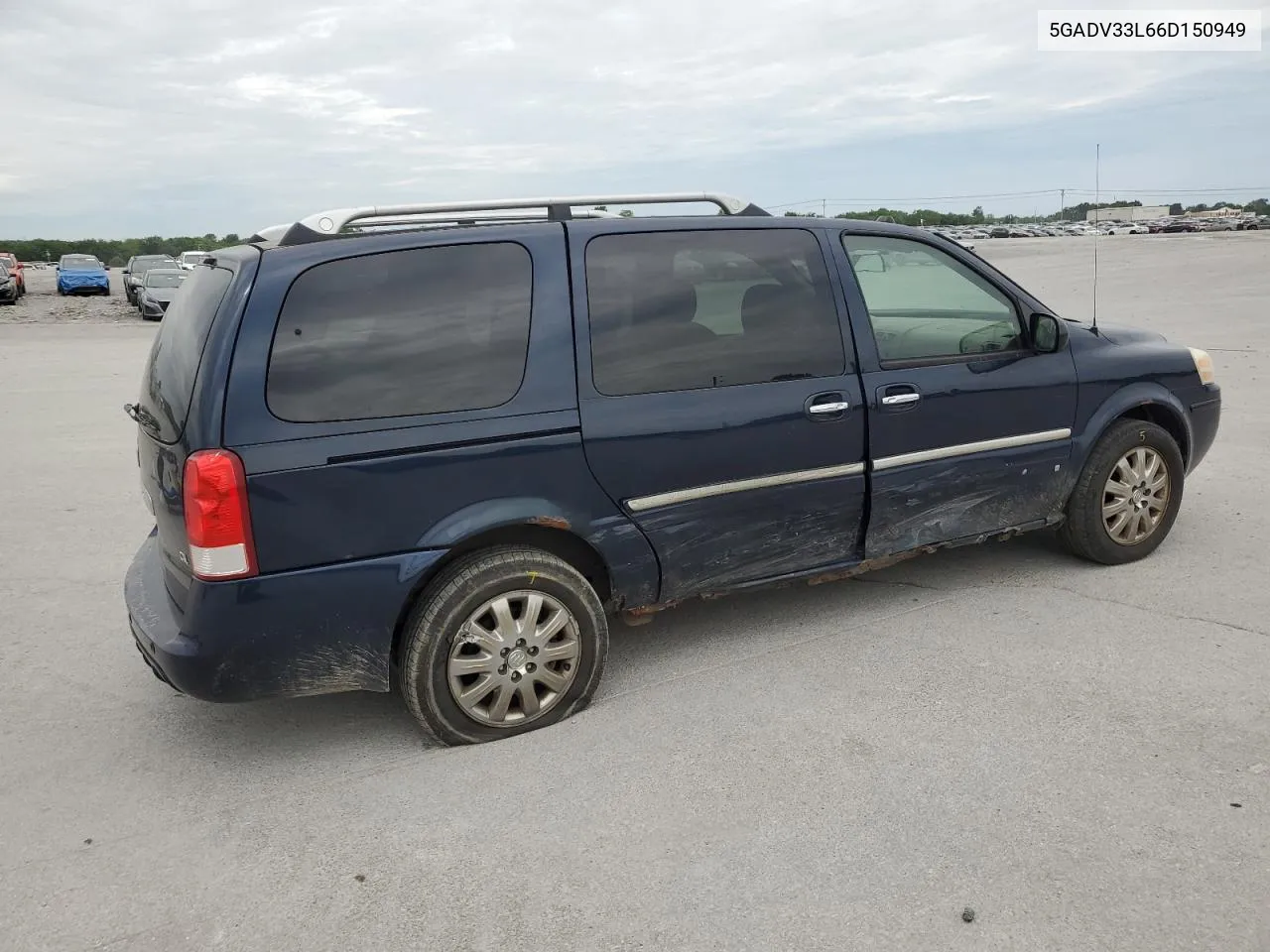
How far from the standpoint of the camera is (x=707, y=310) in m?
4.18

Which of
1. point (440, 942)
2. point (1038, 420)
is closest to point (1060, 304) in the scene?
point (1038, 420)

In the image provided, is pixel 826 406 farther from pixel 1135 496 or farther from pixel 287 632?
pixel 287 632

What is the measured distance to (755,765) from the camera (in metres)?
3.53

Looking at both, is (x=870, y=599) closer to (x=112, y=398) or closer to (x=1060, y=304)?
(x=112, y=398)

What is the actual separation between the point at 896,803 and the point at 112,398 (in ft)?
37.6

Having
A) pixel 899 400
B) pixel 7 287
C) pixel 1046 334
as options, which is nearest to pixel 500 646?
pixel 899 400

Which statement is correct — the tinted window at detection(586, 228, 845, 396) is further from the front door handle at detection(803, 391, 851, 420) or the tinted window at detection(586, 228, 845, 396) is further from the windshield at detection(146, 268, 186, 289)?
the windshield at detection(146, 268, 186, 289)

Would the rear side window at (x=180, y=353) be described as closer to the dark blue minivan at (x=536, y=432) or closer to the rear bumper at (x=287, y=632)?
the dark blue minivan at (x=536, y=432)

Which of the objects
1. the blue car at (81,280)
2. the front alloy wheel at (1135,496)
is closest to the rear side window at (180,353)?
the front alloy wheel at (1135,496)

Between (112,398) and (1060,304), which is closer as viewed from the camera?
(112,398)

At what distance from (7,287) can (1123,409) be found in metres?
34.5

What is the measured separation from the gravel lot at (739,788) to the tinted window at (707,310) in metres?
1.21

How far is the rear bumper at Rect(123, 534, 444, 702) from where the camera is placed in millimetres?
3418

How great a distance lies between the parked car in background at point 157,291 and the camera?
2547cm
